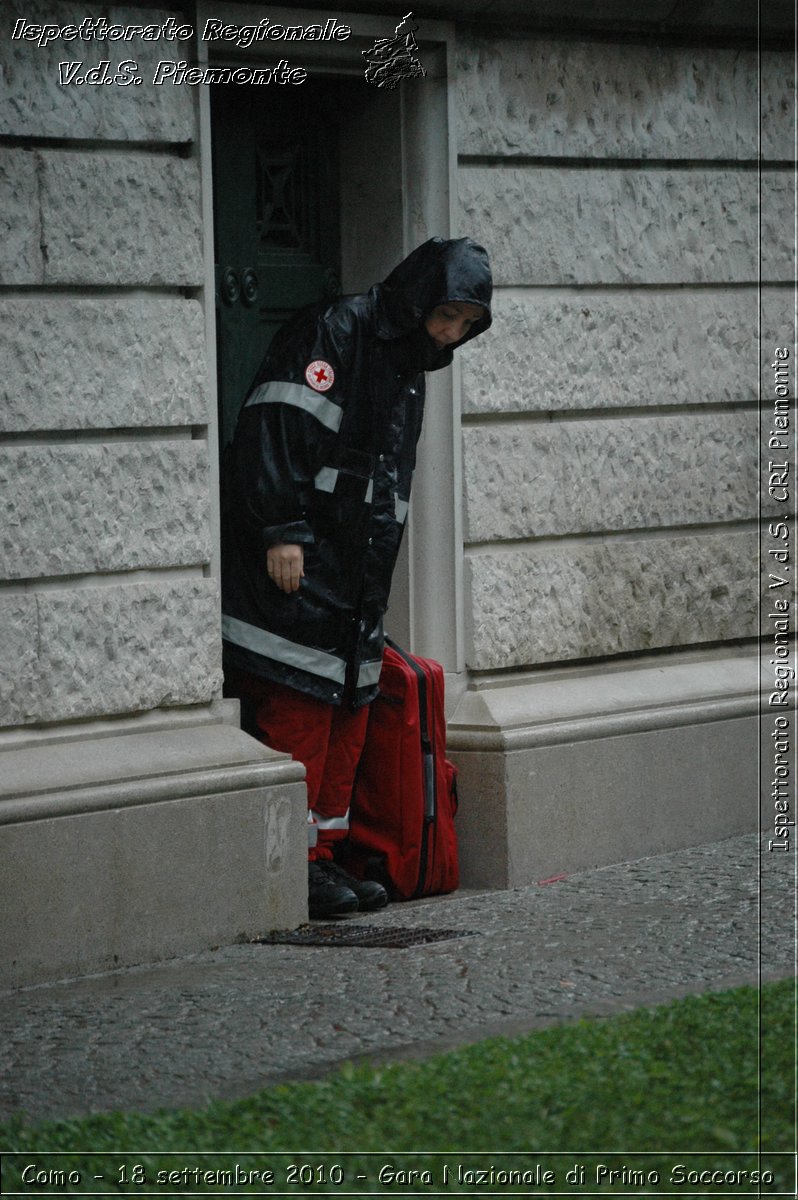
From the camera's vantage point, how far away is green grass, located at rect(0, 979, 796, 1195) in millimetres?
4324

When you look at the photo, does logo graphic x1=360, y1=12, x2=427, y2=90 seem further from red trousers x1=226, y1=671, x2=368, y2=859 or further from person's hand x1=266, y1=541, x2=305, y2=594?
red trousers x1=226, y1=671, x2=368, y2=859

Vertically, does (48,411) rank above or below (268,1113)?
above

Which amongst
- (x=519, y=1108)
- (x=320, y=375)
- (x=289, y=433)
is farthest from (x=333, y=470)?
(x=519, y=1108)

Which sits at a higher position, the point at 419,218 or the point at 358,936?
the point at 419,218

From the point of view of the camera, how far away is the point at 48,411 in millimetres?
6645

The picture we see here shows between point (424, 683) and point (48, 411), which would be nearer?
point (48, 411)

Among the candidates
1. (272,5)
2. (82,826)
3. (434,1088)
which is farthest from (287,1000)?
(272,5)

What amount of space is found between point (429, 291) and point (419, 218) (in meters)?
0.69

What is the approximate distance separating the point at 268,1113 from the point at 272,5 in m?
4.28

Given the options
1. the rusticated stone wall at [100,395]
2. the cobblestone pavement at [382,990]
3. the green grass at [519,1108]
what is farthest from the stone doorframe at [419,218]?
the green grass at [519,1108]

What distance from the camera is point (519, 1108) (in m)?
4.50

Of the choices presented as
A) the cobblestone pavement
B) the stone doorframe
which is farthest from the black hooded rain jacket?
the cobblestone pavement

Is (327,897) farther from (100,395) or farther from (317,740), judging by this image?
(100,395)

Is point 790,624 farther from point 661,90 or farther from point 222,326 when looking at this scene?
point 222,326
